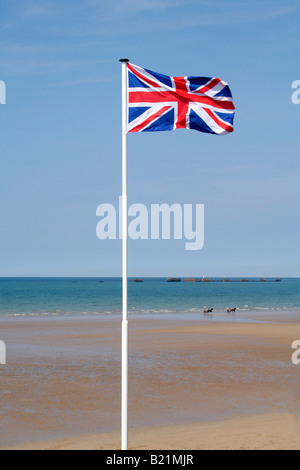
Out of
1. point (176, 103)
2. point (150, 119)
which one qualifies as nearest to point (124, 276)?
point (150, 119)

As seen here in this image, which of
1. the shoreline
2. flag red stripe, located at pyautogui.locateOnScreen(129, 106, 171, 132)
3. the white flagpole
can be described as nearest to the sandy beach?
the shoreline

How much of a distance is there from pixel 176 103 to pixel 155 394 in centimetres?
831

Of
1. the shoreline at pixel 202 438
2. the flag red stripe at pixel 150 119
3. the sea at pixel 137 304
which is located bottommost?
the shoreline at pixel 202 438

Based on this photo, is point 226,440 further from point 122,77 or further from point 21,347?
point 21,347

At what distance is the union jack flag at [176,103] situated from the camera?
441 inches

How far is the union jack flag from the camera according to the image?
441 inches

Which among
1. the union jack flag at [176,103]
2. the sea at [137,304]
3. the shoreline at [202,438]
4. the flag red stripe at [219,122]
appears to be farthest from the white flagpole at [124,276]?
the sea at [137,304]

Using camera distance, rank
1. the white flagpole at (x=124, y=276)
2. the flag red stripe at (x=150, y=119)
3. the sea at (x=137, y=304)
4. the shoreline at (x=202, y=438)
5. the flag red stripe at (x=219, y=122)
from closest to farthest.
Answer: the white flagpole at (x=124, y=276) < the flag red stripe at (x=150, y=119) < the shoreline at (x=202, y=438) < the flag red stripe at (x=219, y=122) < the sea at (x=137, y=304)

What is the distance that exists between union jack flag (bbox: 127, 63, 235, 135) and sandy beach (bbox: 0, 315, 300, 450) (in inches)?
236

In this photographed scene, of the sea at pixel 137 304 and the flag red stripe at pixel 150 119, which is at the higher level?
the flag red stripe at pixel 150 119

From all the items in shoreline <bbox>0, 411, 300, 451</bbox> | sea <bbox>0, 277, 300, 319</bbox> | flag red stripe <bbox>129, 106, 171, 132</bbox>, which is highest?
flag red stripe <bbox>129, 106, 171, 132</bbox>

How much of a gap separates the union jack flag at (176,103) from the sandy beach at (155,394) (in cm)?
599

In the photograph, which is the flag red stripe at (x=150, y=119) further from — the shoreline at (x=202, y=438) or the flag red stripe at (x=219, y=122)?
the shoreline at (x=202, y=438)

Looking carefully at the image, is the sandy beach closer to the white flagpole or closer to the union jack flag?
the white flagpole
